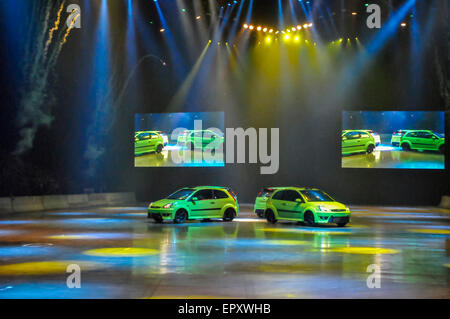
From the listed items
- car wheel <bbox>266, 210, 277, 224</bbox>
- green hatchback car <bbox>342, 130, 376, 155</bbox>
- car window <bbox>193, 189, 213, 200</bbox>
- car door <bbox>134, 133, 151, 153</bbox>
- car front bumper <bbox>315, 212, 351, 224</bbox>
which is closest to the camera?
car front bumper <bbox>315, 212, 351, 224</bbox>

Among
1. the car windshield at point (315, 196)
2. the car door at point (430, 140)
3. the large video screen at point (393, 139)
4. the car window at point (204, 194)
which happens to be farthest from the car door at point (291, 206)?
the car door at point (430, 140)

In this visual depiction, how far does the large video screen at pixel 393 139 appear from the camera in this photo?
43.4m

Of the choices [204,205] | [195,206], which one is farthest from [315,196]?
[195,206]

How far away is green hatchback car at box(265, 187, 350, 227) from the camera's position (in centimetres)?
2611

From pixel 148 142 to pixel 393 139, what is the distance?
1719 cm

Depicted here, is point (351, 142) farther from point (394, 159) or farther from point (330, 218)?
point (330, 218)

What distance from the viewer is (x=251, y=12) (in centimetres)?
4094

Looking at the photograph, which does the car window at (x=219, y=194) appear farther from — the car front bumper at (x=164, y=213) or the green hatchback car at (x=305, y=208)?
the car front bumper at (x=164, y=213)

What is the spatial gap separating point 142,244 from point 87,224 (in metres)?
8.95

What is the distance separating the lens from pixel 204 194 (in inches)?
1128

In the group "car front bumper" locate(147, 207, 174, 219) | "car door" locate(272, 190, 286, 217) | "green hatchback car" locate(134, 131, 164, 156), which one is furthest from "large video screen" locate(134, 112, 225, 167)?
"car front bumper" locate(147, 207, 174, 219)

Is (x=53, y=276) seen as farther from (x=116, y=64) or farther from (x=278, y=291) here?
(x=116, y=64)

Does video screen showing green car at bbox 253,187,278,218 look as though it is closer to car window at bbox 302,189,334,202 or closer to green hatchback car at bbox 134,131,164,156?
car window at bbox 302,189,334,202

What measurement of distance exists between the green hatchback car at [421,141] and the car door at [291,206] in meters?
18.4
